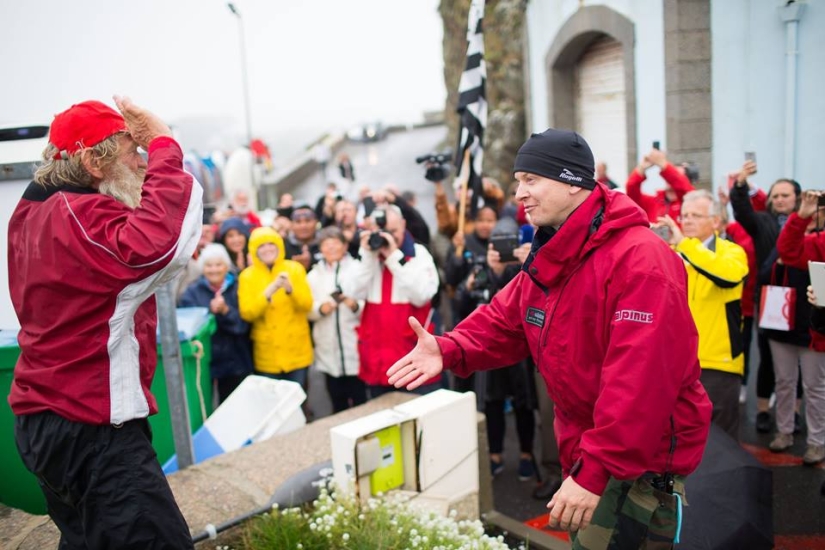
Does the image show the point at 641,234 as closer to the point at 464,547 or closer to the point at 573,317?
the point at 573,317

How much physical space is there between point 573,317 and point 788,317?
3660 millimetres

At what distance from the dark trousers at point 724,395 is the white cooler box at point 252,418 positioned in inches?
107

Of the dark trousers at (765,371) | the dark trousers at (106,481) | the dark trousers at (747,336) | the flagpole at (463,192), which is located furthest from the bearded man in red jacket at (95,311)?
the dark trousers at (765,371)

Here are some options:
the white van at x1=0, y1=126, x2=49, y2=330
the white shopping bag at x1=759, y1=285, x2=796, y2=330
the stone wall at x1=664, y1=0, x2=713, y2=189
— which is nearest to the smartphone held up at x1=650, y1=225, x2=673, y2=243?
the white shopping bag at x1=759, y1=285, x2=796, y2=330

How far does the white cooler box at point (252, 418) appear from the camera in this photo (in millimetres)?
4906

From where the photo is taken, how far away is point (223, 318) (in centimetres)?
598

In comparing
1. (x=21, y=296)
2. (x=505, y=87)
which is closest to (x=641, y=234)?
(x=21, y=296)

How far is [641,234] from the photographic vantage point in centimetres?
246

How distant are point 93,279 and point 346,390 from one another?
3958 millimetres

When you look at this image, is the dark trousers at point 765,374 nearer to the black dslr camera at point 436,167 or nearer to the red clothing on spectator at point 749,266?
the red clothing on spectator at point 749,266

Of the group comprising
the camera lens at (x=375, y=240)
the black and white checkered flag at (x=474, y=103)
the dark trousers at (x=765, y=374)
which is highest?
the black and white checkered flag at (x=474, y=103)

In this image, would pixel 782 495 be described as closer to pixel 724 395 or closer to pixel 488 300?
pixel 724 395

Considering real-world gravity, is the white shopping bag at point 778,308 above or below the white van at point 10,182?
below

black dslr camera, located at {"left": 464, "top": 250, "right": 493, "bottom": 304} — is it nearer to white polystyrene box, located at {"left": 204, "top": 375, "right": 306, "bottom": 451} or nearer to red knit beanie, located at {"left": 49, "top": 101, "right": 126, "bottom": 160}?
white polystyrene box, located at {"left": 204, "top": 375, "right": 306, "bottom": 451}
